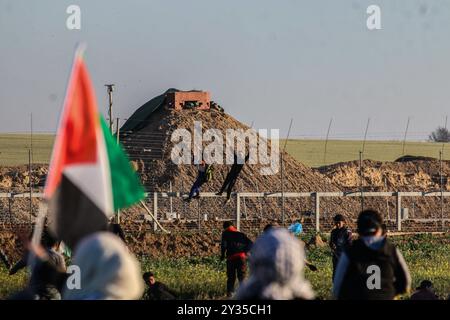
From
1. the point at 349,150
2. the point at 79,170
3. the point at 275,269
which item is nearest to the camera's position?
the point at 275,269

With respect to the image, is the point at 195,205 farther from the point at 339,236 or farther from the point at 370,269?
the point at 370,269

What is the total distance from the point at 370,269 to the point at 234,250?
30.4 feet

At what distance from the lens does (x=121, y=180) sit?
8773mm

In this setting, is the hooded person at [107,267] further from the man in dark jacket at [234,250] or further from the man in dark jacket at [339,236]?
the man in dark jacket at [234,250]

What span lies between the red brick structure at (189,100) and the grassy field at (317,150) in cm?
889

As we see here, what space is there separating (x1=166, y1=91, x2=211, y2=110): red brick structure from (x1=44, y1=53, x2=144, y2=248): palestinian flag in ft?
168

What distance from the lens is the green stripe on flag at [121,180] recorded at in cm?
877

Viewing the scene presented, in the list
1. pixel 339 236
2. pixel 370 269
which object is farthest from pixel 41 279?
pixel 339 236

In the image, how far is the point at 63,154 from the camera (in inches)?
322

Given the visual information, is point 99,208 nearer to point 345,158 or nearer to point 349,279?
point 349,279

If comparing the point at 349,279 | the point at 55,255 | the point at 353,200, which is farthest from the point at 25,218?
the point at 349,279

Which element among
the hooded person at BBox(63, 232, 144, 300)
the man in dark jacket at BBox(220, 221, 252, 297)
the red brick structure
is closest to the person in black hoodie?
the hooded person at BBox(63, 232, 144, 300)

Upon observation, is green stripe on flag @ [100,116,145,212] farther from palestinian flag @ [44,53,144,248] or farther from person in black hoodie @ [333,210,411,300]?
person in black hoodie @ [333,210,411,300]

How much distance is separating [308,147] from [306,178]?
34.1m
